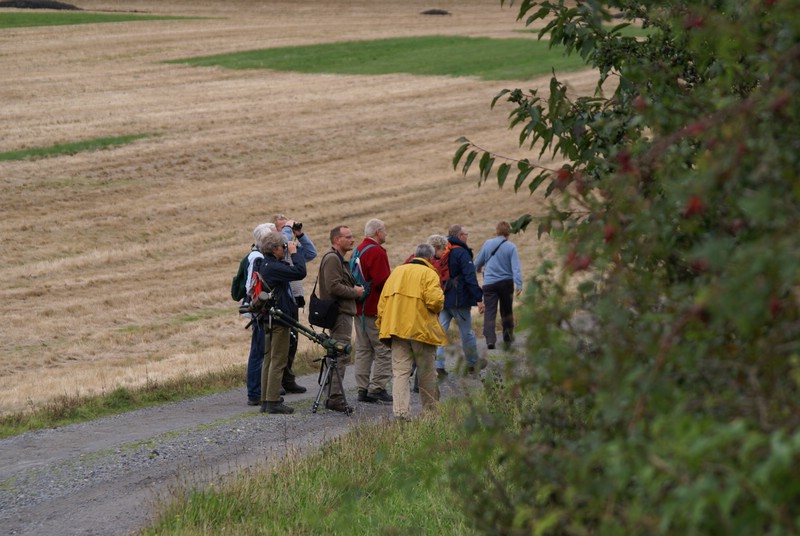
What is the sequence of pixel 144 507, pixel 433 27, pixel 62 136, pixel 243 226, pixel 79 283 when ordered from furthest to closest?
1. pixel 433 27
2. pixel 62 136
3. pixel 243 226
4. pixel 79 283
5. pixel 144 507

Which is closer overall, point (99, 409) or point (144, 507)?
point (144, 507)

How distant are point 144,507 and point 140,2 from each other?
67521mm

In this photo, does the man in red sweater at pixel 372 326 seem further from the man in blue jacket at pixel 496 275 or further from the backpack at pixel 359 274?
the man in blue jacket at pixel 496 275

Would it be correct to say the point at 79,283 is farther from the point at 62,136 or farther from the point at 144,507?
the point at 144,507

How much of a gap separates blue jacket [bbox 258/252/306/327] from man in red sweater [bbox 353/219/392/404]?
3.18ft

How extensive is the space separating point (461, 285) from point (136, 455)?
493 centimetres

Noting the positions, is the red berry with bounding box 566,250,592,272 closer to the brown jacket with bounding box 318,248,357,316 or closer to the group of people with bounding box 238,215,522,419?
the group of people with bounding box 238,215,522,419

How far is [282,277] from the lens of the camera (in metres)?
11.4

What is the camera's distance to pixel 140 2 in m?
71.4

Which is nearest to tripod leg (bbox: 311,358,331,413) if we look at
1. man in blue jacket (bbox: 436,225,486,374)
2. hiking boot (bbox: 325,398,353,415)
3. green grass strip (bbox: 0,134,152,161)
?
hiking boot (bbox: 325,398,353,415)

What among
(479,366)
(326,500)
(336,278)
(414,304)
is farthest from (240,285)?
(479,366)

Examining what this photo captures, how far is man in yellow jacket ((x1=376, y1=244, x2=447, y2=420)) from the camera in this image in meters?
10.8

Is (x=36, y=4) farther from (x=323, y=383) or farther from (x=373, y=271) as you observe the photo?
(x=323, y=383)

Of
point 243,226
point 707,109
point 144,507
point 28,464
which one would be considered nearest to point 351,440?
point 144,507
